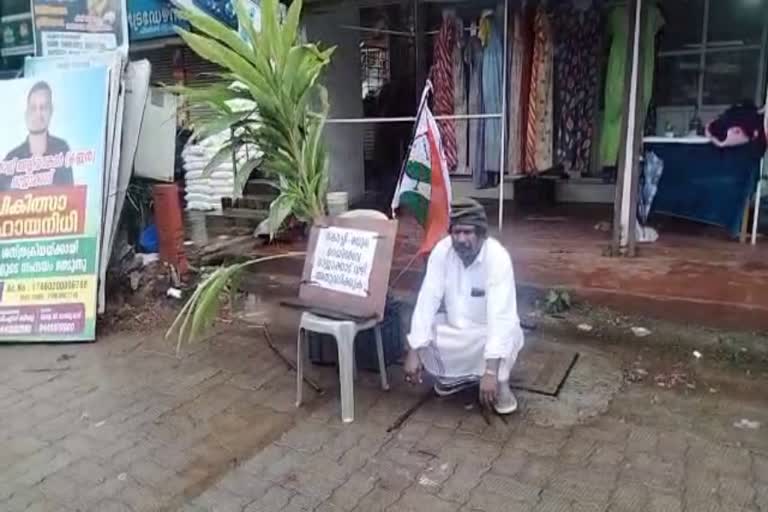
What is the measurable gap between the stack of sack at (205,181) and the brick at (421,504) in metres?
5.37

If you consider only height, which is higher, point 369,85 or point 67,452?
point 369,85

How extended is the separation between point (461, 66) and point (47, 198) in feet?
12.2

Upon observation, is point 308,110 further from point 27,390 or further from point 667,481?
point 667,481

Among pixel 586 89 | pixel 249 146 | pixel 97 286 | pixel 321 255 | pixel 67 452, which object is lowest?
pixel 67 452

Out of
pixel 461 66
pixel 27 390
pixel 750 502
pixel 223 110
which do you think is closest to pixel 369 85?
pixel 461 66

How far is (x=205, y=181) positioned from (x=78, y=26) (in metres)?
2.02

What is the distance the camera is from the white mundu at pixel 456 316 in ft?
10.3

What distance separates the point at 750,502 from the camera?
95.9 inches

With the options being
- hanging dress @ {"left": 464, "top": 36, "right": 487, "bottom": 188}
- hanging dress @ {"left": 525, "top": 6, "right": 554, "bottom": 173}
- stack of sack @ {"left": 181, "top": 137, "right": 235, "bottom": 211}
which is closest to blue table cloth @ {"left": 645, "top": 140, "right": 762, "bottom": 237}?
hanging dress @ {"left": 525, "top": 6, "right": 554, "bottom": 173}

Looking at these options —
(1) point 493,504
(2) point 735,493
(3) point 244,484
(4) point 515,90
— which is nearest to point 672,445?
(2) point 735,493

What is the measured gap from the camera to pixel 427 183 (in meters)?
3.94

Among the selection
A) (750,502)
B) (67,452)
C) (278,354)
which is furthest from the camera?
(278,354)

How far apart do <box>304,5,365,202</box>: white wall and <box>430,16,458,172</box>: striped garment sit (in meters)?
1.38

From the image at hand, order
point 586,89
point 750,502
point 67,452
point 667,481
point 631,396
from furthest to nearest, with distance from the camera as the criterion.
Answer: point 586,89
point 631,396
point 67,452
point 667,481
point 750,502
